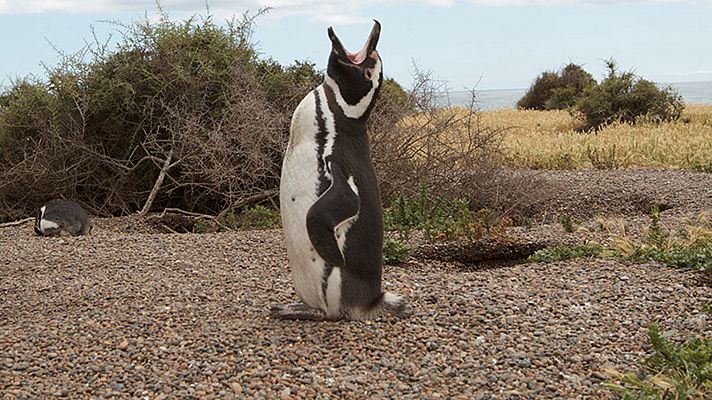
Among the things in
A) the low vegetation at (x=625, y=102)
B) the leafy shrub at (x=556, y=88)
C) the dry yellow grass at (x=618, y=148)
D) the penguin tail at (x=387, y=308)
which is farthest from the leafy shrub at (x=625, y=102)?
the penguin tail at (x=387, y=308)

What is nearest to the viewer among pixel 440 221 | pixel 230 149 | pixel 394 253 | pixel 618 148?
pixel 394 253

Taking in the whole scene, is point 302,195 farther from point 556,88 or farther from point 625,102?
point 556,88

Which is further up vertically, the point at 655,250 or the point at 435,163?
the point at 435,163

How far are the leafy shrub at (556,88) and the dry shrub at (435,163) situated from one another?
18121 mm

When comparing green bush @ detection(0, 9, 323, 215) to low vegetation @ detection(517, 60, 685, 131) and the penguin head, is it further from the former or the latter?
low vegetation @ detection(517, 60, 685, 131)

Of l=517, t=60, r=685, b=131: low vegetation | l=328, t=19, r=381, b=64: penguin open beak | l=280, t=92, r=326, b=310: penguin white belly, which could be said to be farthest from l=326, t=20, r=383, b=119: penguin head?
l=517, t=60, r=685, b=131: low vegetation

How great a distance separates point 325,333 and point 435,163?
5.14 metres

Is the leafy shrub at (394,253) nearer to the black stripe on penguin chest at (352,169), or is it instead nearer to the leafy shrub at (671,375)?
the black stripe on penguin chest at (352,169)

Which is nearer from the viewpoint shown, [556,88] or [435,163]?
[435,163]

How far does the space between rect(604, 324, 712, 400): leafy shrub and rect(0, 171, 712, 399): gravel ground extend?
124 mm

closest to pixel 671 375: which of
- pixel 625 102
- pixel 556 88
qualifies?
pixel 625 102

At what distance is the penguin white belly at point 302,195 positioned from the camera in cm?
439

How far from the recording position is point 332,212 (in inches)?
167

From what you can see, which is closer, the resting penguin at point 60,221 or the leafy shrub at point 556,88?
the resting penguin at point 60,221
